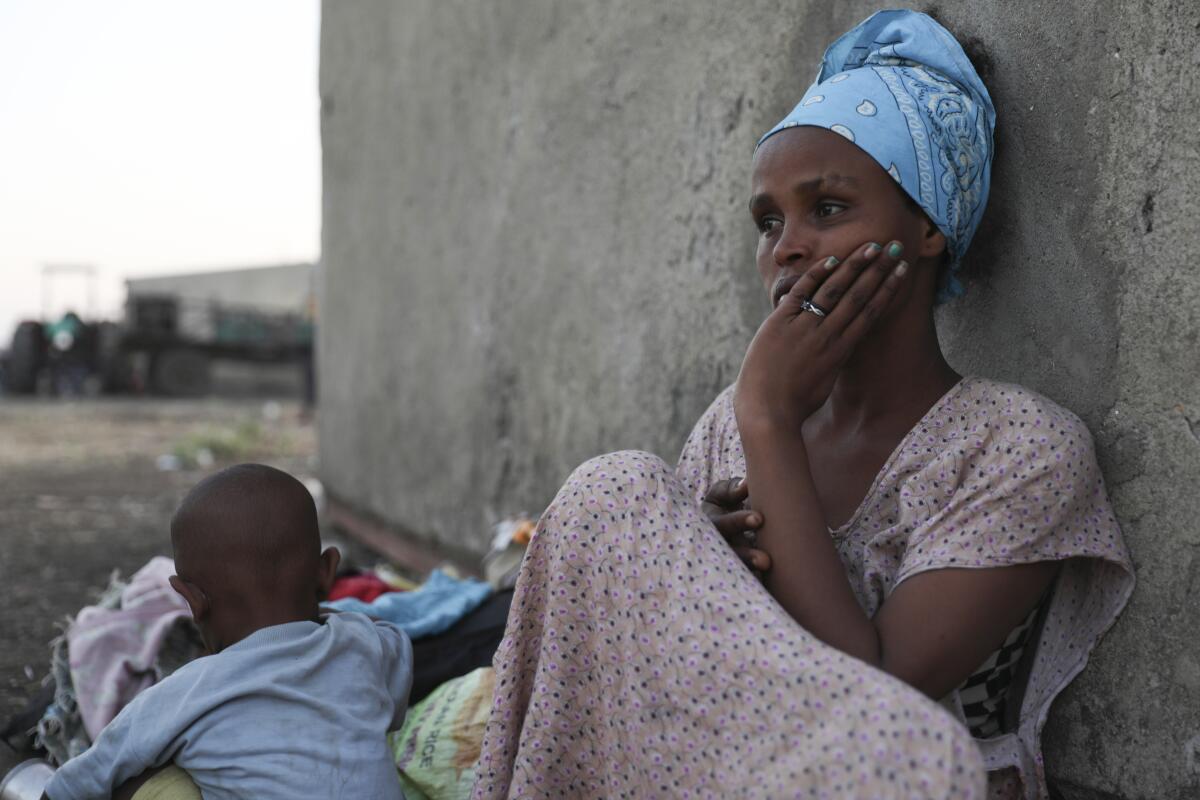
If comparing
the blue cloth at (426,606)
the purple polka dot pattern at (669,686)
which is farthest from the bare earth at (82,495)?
the purple polka dot pattern at (669,686)

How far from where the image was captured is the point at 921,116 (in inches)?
66.2

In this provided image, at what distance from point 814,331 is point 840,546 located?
352 mm

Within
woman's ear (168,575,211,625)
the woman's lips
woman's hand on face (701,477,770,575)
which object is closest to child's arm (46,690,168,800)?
woman's ear (168,575,211,625)

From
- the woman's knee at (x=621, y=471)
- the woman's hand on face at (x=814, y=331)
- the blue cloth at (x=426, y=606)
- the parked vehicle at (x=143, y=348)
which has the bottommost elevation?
the parked vehicle at (x=143, y=348)

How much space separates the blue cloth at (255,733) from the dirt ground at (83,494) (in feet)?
4.32

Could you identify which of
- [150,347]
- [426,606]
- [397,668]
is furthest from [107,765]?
[150,347]

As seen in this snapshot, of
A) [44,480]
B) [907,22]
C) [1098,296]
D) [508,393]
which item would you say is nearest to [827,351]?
[1098,296]

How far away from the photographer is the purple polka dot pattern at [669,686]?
1198 mm

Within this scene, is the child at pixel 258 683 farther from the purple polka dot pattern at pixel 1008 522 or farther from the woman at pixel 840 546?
the purple polka dot pattern at pixel 1008 522

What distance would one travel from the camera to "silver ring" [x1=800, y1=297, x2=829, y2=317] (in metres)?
1.61

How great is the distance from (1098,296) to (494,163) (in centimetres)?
269

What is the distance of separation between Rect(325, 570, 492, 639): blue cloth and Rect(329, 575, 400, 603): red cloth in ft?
0.46

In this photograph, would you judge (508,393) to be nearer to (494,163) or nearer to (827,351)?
(494,163)

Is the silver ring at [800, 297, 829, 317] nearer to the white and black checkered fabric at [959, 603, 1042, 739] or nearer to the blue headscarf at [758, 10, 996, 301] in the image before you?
the blue headscarf at [758, 10, 996, 301]
